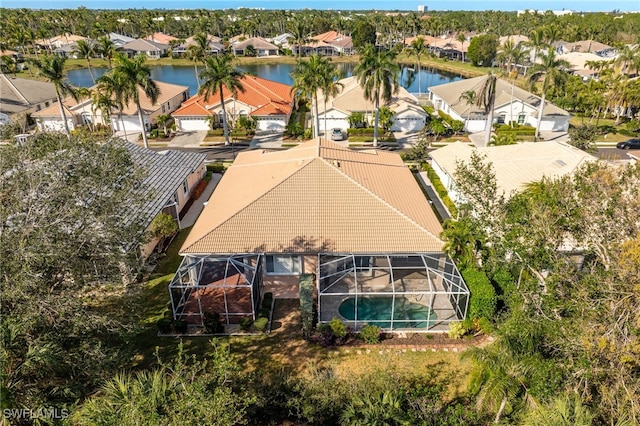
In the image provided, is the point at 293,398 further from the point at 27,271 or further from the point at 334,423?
the point at 27,271

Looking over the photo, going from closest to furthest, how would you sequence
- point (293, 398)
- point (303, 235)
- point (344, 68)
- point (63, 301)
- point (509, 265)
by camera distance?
point (63, 301) < point (293, 398) < point (509, 265) < point (303, 235) < point (344, 68)

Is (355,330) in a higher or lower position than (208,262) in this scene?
lower

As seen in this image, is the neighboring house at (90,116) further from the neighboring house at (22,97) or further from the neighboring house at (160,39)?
the neighboring house at (160,39)

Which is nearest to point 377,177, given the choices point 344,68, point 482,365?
point 482,365

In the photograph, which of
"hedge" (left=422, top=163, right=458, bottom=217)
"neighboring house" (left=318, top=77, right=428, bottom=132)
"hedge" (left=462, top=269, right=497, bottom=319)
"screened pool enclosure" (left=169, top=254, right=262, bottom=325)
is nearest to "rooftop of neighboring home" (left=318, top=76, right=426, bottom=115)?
"neighboring house" (left=318, top=77, right=428, bottom=132)

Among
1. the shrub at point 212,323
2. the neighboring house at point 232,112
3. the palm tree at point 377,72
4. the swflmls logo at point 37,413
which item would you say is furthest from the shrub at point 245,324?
the neighboring house at point 232,112

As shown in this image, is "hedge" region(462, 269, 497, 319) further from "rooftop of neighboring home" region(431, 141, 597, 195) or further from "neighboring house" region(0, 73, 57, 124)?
"neighboring house" region(0, 73, 57, 124)

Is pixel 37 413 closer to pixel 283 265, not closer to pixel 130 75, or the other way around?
pixel 283 265
